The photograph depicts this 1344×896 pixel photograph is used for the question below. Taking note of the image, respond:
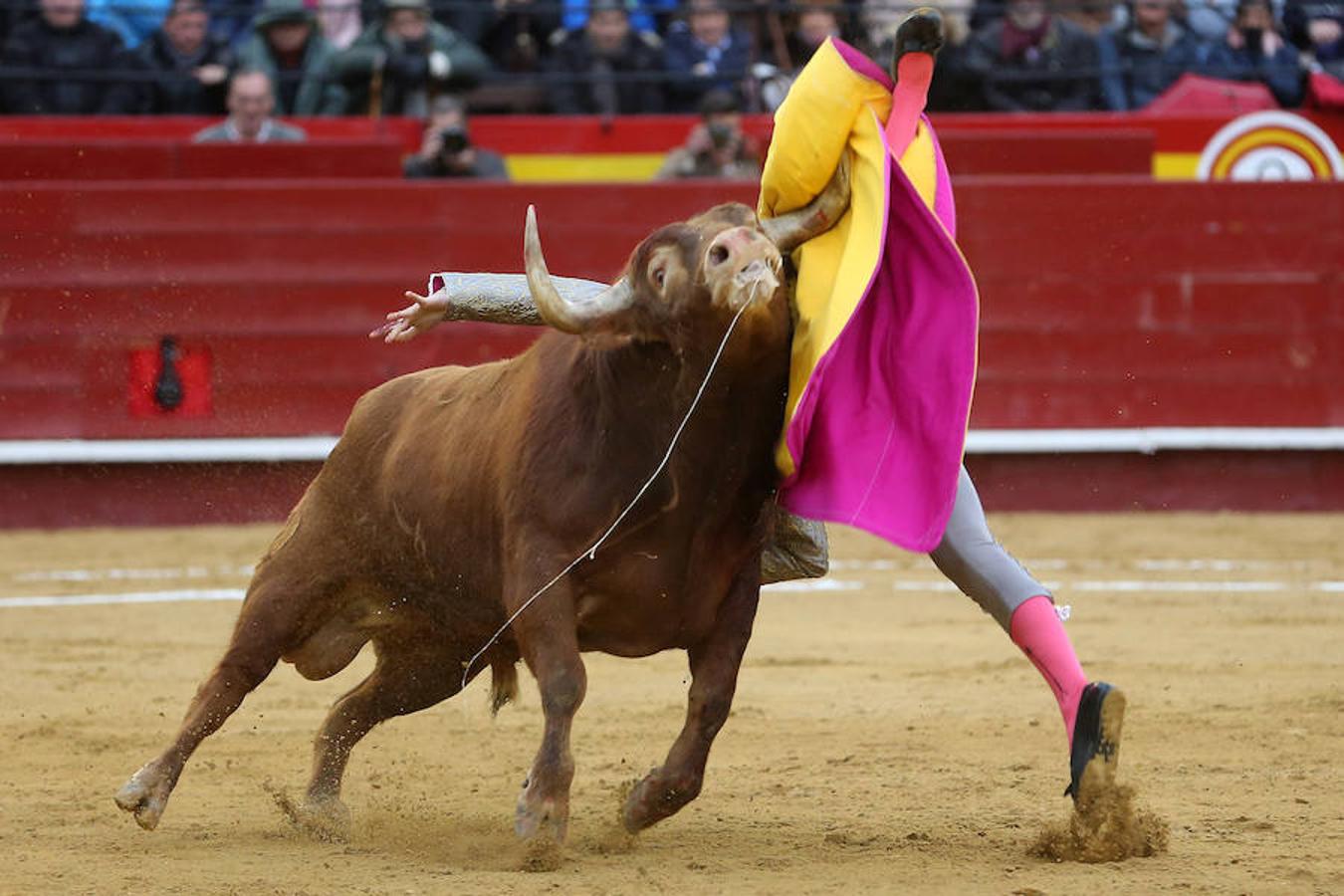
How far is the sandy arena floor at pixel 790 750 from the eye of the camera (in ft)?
13.0

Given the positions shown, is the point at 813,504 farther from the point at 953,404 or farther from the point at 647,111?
the point at 647,111

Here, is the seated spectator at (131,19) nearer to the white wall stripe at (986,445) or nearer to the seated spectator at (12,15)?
the seated spectator at (12,15)

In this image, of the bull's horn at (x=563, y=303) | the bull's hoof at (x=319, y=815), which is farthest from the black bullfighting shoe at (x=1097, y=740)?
the bull's hoof at (x=319, y=815)

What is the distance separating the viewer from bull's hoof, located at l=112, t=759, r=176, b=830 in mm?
4379

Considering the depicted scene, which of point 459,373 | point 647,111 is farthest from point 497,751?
point 647,111

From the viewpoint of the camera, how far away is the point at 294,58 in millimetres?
10422

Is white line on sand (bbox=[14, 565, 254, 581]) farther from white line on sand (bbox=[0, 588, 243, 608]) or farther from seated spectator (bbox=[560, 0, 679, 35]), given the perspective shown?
seated spectator (bbox=[560, 0, 679, 35])

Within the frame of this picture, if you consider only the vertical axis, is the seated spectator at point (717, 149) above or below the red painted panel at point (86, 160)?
above

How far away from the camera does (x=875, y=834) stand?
431 centimetres

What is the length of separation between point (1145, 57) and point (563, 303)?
7386 mm

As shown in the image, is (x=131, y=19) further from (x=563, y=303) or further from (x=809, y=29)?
(x=563, y=303)

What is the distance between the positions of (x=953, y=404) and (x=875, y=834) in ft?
2.79

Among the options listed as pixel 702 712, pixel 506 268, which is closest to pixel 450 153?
pixel 506 268

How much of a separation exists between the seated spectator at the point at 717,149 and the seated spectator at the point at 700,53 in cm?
57
